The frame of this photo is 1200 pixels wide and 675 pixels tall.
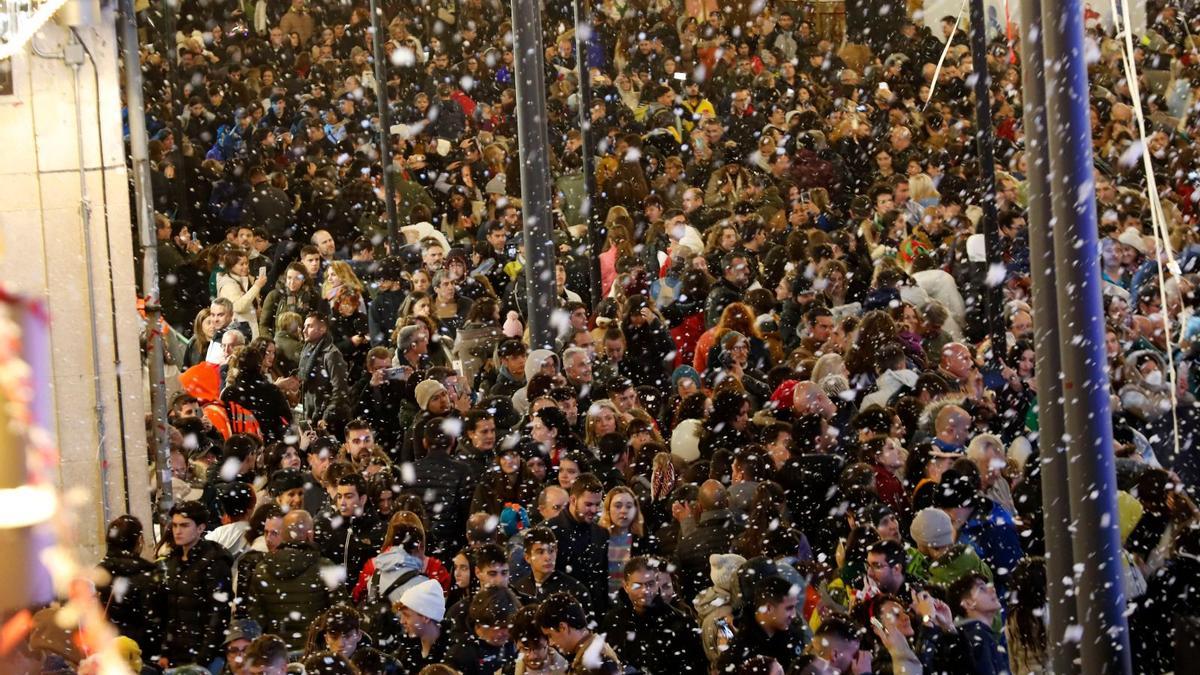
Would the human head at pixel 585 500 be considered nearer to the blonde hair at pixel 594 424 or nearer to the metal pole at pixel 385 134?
the blonde hair at pixel 594 424

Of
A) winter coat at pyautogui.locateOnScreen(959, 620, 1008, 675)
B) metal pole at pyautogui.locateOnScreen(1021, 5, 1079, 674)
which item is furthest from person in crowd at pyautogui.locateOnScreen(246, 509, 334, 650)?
metal pole at pyautogui.locateOnScreen(1021, 5, 1079, 674)

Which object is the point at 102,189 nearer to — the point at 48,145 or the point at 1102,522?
the point at 48,145

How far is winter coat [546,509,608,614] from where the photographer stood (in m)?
8.42

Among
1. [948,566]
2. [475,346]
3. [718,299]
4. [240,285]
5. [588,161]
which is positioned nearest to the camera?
[948,566]

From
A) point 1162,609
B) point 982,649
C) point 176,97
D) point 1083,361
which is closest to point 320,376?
point 982,649

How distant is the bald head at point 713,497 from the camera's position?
858cm

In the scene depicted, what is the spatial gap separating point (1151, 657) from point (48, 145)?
7.25 m

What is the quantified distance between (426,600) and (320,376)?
4.22 metres

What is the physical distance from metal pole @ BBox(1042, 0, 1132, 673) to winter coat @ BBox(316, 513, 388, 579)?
410 cm

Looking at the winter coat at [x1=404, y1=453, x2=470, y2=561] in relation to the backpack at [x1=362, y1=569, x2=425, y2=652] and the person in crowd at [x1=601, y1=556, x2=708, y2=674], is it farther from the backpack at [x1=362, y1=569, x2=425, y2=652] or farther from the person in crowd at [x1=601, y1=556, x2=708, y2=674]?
the person in crowd at [x1=601, y1=556, x2=708, y2=674]

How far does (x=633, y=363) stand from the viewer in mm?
11930

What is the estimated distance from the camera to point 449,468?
960 centimetres

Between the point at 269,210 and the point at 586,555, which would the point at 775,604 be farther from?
the point at 269,210

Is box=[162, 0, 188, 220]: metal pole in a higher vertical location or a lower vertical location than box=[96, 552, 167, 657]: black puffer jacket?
higher
